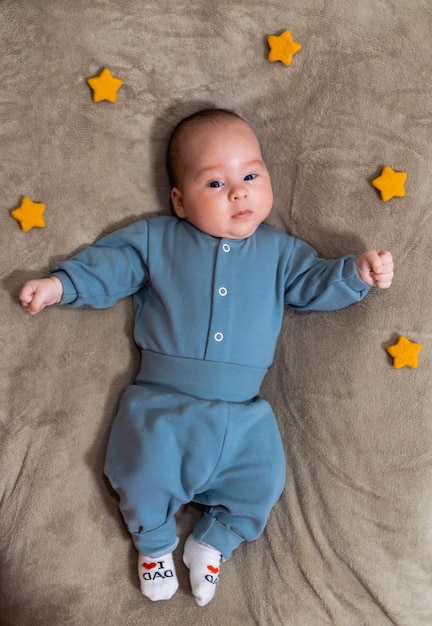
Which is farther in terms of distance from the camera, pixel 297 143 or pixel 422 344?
pixel 297 143

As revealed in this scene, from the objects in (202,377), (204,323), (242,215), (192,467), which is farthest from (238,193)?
(192,467)

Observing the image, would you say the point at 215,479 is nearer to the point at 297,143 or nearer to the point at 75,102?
the point at 297,143

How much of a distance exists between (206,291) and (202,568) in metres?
0.57

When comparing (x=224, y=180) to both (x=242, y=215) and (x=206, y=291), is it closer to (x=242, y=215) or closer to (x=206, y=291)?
(x=242, y=215)

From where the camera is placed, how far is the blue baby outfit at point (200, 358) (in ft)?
4.54

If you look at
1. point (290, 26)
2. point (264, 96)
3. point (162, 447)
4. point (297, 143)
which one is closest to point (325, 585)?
point (162, 447)

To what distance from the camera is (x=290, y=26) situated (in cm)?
147

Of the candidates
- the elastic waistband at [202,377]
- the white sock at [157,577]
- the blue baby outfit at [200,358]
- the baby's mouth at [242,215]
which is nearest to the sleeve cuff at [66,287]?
the blue baby outfit at [200,358]

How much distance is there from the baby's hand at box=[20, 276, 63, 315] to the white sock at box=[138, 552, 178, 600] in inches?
22.0

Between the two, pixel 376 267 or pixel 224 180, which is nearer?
pixel 376 267

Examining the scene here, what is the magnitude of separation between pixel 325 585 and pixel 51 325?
0.79m

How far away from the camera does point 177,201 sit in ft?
4.98

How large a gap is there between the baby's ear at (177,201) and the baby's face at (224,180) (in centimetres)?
3

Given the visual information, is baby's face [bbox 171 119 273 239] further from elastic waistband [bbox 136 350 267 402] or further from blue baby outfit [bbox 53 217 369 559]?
elastic waistband [bbox 136 350 267 402]
